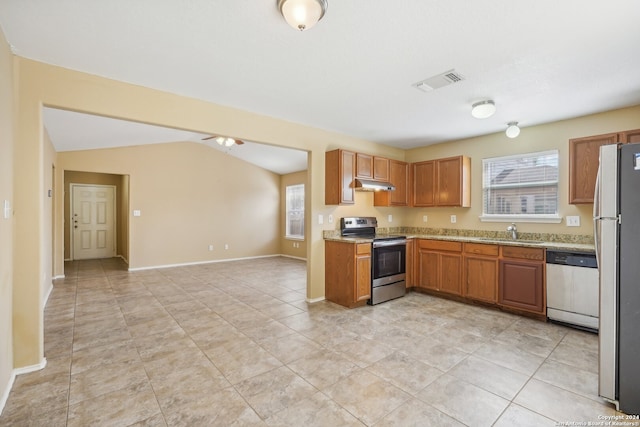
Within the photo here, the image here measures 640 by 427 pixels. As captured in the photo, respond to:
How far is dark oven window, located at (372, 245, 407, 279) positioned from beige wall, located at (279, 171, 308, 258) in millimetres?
3908

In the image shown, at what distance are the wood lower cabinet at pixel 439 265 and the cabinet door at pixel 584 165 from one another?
4.80 feet

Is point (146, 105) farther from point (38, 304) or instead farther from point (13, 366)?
point (13, 366)

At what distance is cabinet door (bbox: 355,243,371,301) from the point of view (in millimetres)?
3979

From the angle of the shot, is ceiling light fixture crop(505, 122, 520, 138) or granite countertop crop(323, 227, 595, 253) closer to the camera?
granite countertop crop(323, 227, 595, 253)

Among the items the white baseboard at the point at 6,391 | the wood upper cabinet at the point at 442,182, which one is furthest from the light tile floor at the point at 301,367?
the wood upper cabinet at the point at 442,182

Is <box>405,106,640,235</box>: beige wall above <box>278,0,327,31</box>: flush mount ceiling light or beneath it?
beneath

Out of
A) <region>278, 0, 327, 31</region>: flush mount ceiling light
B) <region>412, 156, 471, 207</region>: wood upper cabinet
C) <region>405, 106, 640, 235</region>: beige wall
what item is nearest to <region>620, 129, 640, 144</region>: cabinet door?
<region>405, 106, 640, 235</region>: beige wall

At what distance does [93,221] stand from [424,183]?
→ 8511 mm

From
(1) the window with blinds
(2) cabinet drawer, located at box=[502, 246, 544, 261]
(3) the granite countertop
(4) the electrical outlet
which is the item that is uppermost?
(1) the window with blinds

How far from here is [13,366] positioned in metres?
2.31

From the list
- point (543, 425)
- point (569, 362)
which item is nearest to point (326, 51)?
point (543, 425)

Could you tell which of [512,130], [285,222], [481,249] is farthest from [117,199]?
[512,130]

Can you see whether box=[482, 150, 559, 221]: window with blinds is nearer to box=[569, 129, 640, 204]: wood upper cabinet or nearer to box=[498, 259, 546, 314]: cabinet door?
box=[569, 129, 640, 204]: wood upper cabinet

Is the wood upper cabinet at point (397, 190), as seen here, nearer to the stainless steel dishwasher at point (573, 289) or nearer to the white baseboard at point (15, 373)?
the stainless steel dishwasher at point (573, 289)
